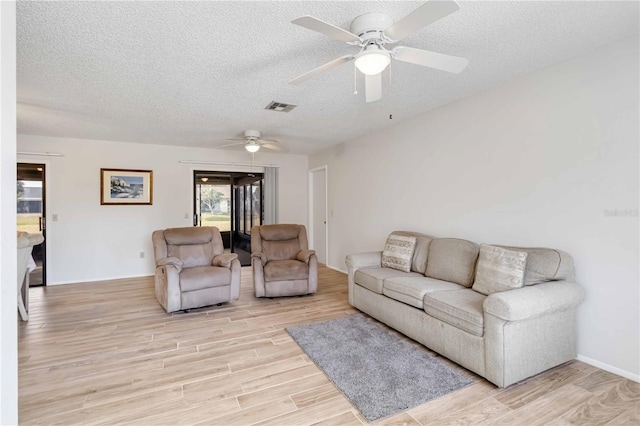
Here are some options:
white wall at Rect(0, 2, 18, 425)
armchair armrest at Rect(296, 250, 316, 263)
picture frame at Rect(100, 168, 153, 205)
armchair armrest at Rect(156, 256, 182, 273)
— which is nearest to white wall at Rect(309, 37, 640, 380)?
armchair armrest at Rect(296, 250, 316, 263)

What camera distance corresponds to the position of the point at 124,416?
6.14ft

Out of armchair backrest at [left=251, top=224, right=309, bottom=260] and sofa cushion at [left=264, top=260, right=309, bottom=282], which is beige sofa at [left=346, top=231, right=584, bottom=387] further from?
armchair backrest at [left=251, top=224, right=309, bottom=260]

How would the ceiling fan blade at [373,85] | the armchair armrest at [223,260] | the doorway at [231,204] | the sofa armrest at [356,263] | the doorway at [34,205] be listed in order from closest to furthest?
the ceiling fan blade at [373,85] → the sofa armrest at [356,263] → the armchair armrest at [223,260] → the doorway at [34,205] → the doorway at [231,204]

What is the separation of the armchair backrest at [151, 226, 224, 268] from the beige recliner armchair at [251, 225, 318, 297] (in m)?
0.56

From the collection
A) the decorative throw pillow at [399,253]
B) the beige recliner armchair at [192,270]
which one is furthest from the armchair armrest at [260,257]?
the decorative throw pillow at [399,253]

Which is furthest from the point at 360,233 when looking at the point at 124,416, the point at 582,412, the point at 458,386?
the point at 124,416

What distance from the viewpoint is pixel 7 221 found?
1.32 meters

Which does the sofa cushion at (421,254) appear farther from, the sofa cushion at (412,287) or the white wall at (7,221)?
the white wall at (7,221)

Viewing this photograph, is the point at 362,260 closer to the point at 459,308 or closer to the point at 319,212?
the point at 459,308

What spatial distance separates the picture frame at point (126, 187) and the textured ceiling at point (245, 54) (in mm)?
1397

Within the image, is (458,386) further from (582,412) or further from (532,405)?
(582,412)

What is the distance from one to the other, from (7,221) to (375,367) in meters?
2.38

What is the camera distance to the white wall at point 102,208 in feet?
16.3

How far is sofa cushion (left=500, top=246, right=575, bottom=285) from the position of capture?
2408 mm
